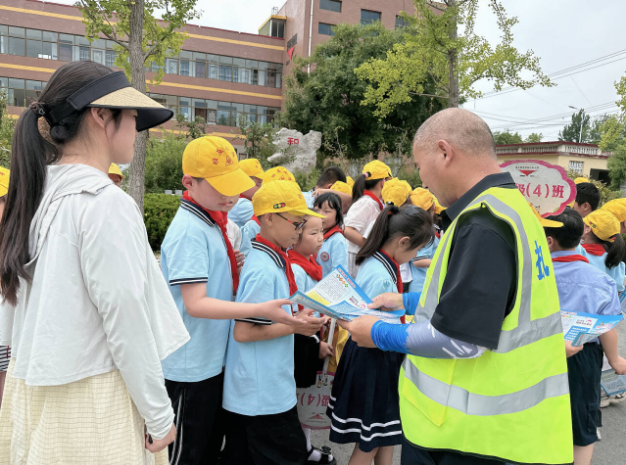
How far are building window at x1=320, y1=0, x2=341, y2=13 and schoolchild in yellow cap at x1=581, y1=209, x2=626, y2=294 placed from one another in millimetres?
32654

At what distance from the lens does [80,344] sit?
50.6 inches

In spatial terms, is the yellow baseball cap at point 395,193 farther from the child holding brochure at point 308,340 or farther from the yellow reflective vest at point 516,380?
the yellow reflective vest at point 516,380

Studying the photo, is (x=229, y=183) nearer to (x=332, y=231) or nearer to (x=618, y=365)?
(x=332, y=231)

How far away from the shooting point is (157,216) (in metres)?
10.7

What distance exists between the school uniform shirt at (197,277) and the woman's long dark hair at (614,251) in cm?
330

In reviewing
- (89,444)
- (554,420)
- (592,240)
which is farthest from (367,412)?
(592,240)

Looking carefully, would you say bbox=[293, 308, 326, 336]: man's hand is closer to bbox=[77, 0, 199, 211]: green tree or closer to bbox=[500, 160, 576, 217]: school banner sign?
bbox=[500, 160, 576, 217]: school banner sign

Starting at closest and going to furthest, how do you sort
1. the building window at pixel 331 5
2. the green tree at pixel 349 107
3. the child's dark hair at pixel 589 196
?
the child's dark hair at pixel 589 196
the green tree at pixel 349 107
the building window at pixel 331 5

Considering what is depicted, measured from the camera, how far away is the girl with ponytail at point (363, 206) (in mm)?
4672

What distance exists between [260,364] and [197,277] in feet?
1.84

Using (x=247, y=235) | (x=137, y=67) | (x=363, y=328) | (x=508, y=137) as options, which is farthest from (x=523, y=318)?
(x=508, y=137)

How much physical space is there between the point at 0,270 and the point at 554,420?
6.17 ft

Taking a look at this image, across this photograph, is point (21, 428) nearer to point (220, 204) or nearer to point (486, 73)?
point (220, 204)

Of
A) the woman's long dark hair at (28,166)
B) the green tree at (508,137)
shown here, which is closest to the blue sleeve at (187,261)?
the woman's long dark hair at (28,166)
